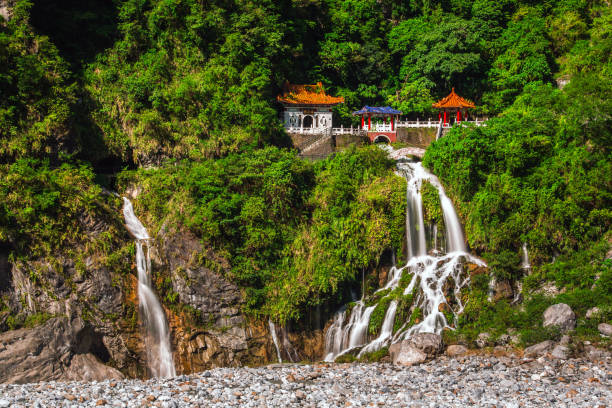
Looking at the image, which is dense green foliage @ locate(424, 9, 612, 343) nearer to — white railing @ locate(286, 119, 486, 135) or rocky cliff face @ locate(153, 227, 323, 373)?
white railing @ locate(286, 119, 486, 135)

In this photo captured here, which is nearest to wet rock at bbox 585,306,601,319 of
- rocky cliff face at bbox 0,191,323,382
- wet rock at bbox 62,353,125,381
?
rocky cliff face at bbox 0,191,323,382

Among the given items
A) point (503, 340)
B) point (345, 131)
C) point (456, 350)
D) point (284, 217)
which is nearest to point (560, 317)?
point (503, 340)

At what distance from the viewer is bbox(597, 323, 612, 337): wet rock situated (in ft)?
50.8

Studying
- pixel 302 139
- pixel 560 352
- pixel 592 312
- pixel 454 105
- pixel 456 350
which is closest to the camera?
pixel 560 352

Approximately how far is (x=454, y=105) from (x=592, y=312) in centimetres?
1693

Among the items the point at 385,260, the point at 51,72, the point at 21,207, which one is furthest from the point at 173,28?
the point at 385,260

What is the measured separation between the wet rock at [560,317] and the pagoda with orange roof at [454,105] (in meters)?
16.3

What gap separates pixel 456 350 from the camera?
16062 millimetres

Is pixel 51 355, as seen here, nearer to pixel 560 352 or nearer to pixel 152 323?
pixel 152 323

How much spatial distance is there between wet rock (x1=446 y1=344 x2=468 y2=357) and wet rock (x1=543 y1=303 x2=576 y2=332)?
2894 mm

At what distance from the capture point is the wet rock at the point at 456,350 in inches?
627

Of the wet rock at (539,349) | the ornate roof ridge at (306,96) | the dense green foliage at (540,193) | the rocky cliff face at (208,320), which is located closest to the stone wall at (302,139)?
the ornate roof ridge at (306,96)

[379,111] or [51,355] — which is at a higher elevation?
[379,111]

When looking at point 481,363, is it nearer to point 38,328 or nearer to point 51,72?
point 38,328
